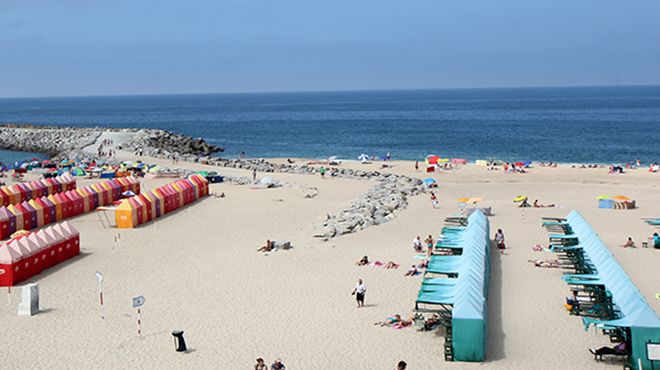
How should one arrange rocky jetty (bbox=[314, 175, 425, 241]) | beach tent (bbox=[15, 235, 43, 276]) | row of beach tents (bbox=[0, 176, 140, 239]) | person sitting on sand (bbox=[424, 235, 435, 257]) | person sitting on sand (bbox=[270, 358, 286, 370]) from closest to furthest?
person sitting on sand (bbox=[270, 358, 286, 370])
beach tent (bbox=[15, 235, 43, 276])
person sitting on sand (bbox=[424, 235, 435, 257])
rocky jetty (bbox=[314, 175, 425, 241])
row of beach tents (bbox=[0, 176, 140, 239])

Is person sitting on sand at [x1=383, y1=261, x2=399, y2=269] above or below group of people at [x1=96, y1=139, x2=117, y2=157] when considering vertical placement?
below

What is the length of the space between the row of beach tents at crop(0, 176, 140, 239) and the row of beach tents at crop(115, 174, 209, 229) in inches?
125

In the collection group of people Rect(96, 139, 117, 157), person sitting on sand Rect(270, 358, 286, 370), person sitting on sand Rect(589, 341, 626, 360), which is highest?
group of people Rect(96, 139, 117, 157)

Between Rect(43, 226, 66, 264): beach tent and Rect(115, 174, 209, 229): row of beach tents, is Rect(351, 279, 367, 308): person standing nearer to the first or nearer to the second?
Rect(43, 226, 66, 264): beach tent

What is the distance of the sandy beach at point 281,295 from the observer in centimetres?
1470

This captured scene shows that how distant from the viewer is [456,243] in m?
21.3

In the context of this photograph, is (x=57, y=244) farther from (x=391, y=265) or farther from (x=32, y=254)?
(x=391, y=265)

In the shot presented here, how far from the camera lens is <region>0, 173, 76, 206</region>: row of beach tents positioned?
Result: 3306cm

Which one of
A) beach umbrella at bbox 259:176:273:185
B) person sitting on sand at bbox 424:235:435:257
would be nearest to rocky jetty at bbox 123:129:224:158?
beach umbrella at bbox 259:176:273:185

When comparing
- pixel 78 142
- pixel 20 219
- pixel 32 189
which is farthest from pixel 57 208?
pixel 78 142

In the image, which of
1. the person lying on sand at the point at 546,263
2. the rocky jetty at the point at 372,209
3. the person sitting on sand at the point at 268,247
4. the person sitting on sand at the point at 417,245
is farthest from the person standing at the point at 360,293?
the rocky jetty at the point at 372,209

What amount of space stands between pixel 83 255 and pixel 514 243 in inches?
574

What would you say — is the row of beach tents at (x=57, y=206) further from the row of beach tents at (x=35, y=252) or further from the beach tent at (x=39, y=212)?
the row of beach tents at (x=35, y=252)

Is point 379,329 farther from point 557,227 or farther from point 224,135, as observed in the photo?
point 224,135
